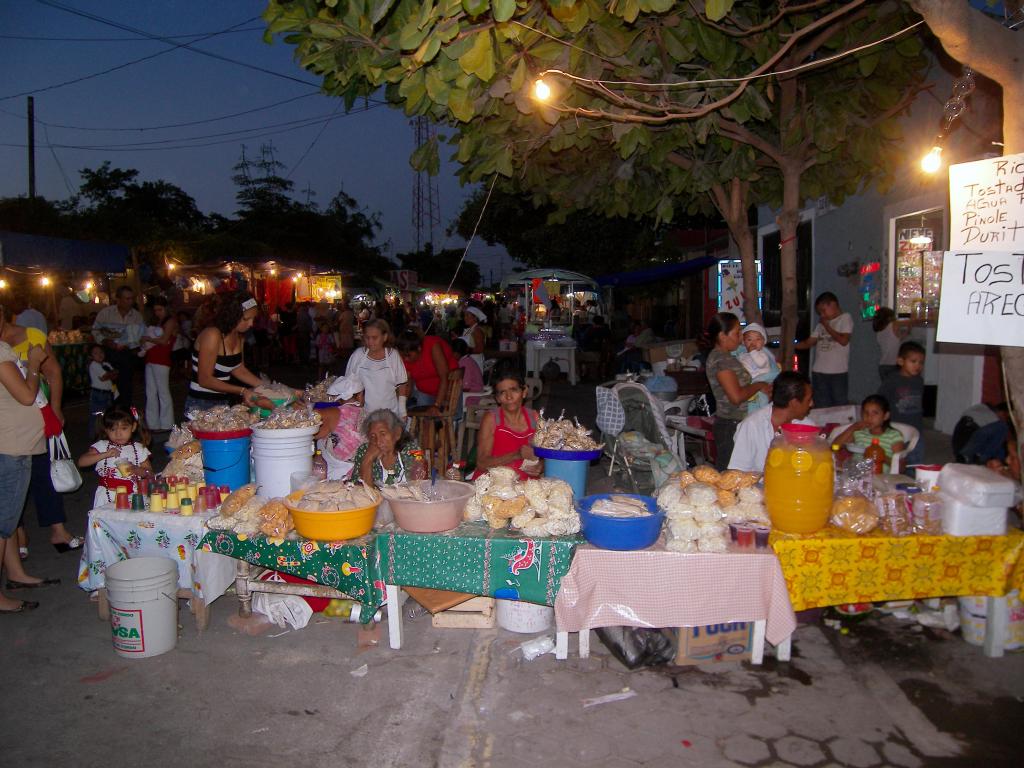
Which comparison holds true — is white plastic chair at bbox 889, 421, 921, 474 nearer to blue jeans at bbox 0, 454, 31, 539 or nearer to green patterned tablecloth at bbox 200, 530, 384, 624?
green patterned tablecloth at bbox 200, 530, 384, 624

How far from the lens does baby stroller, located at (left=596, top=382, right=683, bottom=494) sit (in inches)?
231

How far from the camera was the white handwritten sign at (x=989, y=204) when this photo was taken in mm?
2961

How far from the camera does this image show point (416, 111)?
15.0ft

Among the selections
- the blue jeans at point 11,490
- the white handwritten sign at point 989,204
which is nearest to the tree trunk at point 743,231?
the white handwritten sign at point 989,204

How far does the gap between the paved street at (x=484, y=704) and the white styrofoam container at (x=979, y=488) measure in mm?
923

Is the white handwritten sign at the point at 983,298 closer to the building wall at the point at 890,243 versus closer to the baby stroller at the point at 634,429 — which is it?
the baby stroller at the point at 634,429

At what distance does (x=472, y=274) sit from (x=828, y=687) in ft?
227

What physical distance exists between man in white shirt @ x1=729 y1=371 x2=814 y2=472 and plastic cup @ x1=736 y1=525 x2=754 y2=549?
97 cm

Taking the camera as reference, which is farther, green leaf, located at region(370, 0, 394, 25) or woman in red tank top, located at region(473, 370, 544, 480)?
woman in red tank top, located at region(473, 370, 544, 480)

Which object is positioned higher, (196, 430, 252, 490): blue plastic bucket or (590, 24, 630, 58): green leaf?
(590, 24, 630, 58): green leaf

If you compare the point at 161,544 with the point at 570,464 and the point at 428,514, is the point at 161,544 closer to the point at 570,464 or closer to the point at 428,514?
the point at 428,514

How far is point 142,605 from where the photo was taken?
388 centimetres

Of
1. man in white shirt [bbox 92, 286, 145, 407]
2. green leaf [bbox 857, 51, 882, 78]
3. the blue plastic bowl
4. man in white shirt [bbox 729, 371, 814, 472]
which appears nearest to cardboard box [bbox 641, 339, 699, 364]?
green leaf [bbox 857, 51, 882, 78]

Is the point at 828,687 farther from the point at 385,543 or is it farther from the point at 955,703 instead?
the point at 385,543
